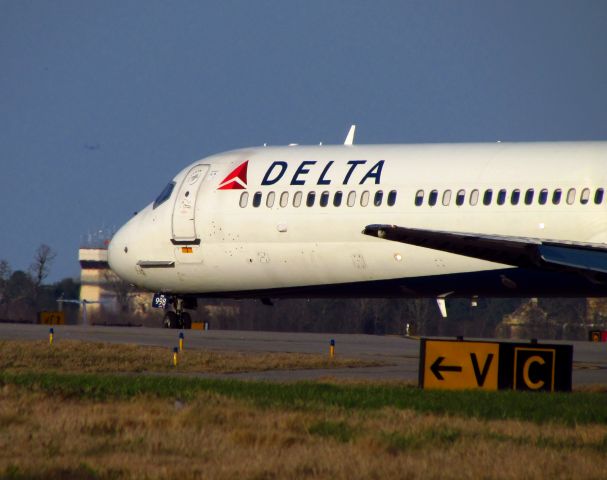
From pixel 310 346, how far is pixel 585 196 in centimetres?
769

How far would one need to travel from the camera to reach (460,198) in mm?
30062

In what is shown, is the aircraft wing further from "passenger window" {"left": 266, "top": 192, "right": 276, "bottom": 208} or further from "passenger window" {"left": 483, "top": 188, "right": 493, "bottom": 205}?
"passenger window" {"left": 266, "top": 192, "right": 276, "bottom": 208}

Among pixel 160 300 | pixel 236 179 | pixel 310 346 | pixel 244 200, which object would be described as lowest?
pixel 310 346

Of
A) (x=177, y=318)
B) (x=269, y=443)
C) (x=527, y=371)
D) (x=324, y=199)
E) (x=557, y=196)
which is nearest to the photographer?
(x=269, y=443)

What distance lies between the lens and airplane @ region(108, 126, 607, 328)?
29.2 metres

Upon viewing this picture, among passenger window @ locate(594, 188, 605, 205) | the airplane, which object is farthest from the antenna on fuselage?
passenger window @ locate(594, 188, 605, 205)

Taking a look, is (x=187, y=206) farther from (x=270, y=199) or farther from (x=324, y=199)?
(x=324, y=199)

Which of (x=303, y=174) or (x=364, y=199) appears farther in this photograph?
(x=303, y=174)

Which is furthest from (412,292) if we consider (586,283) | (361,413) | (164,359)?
(361,413)

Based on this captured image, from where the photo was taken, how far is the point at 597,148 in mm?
29391

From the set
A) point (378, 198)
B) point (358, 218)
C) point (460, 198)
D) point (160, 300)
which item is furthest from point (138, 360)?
point (160, 300)

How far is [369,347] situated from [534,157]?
19.5ft

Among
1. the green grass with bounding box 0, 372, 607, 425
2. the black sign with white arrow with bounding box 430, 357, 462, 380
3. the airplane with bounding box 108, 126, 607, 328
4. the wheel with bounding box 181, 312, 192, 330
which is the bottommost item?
the green grass with bounding box 0, 372, 607, 425

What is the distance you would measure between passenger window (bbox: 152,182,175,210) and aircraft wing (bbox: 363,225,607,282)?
14.2 metres
